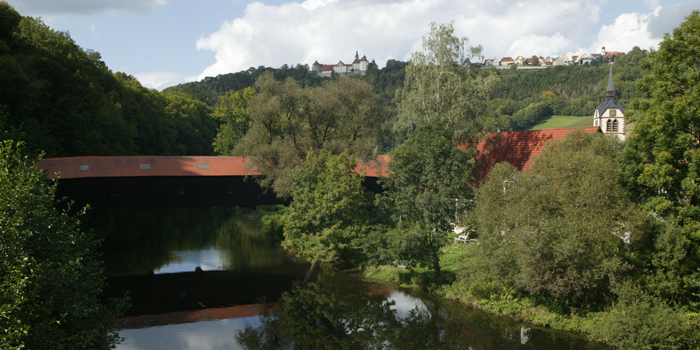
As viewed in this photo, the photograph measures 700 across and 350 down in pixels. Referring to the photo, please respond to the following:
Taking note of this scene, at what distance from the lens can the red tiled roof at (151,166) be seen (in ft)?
75.3

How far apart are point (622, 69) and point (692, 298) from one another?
3789 inches

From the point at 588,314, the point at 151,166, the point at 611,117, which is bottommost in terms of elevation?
the point at 588,314

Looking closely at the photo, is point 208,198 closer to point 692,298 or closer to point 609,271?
point 609,271

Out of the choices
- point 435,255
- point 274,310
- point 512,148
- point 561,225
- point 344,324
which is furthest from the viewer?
point 512,148

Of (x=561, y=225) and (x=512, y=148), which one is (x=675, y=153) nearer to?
(x=561, y=225)

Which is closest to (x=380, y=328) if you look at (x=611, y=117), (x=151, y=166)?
(x=151, y=166)

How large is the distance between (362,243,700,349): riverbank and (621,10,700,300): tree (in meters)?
1.30

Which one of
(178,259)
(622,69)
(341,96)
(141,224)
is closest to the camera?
(178,259)

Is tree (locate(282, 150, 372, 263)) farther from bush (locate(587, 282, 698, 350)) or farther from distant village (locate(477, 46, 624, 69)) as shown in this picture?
distant village (locate(477, 46, 624, 69))

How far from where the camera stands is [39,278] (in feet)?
29.8

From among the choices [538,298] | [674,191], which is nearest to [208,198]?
[538,298]

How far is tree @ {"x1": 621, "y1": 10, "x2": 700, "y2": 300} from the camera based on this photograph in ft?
46.8

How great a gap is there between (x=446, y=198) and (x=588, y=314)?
667 centimetres

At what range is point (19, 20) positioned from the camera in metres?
26.4
